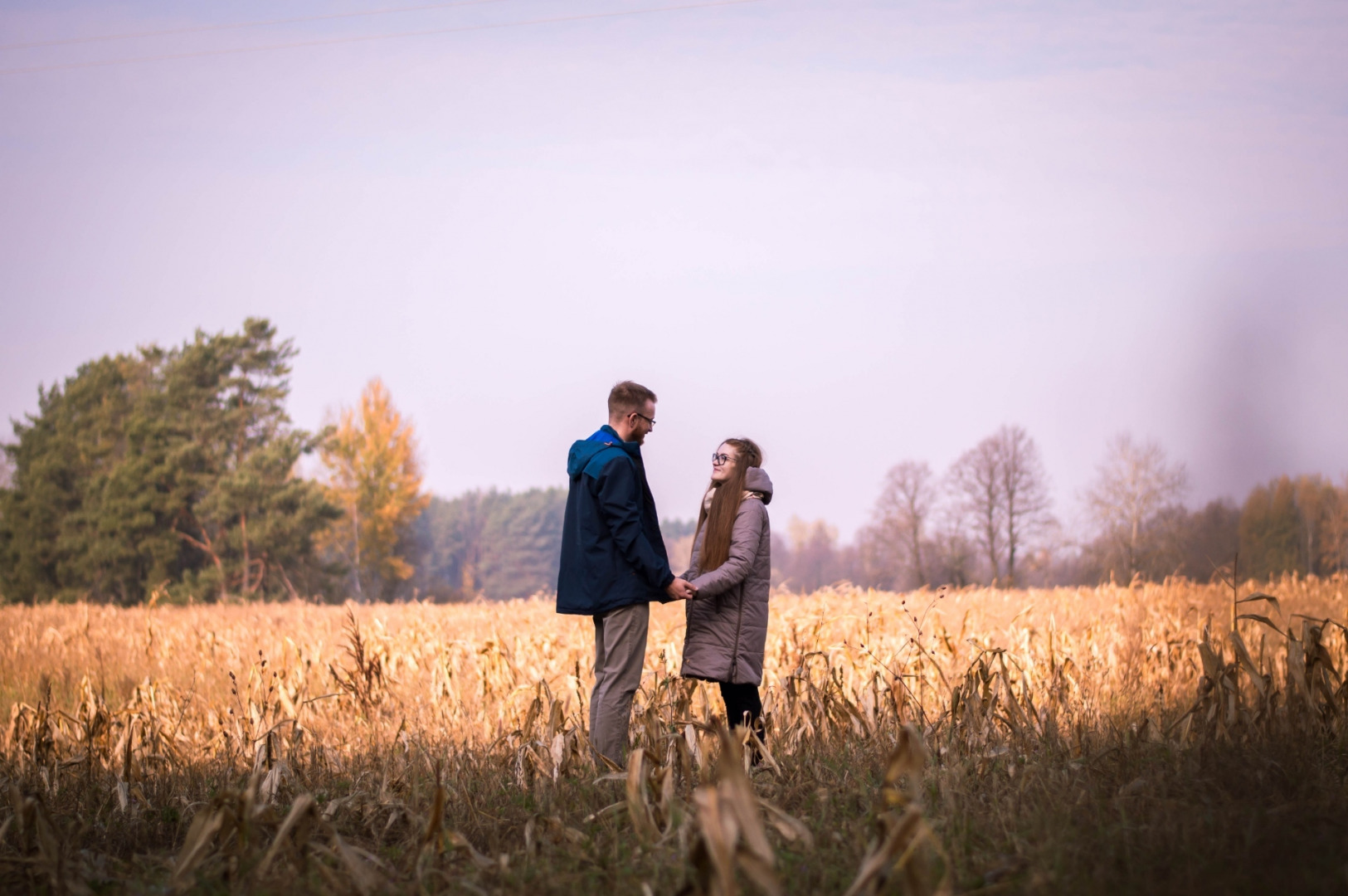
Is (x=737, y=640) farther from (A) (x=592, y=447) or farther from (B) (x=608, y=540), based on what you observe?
(A) (x=592, y=447)

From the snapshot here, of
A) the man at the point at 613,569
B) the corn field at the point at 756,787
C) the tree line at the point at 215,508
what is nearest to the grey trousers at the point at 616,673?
the man at the point at 613,569

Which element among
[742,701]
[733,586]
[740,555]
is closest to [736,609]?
[733,586]

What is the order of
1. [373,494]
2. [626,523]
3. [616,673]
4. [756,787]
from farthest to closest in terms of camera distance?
[373,494]
[616,673]
[626,523]
[756,787]

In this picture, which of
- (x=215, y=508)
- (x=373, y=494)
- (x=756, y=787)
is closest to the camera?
(x=756, y=787)

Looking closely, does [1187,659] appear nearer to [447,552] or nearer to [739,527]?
[739,527]

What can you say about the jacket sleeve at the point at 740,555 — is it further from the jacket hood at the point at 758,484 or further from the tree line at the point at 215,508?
the tree line at the point at 215,508

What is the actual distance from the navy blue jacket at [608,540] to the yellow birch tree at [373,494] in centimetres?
4849

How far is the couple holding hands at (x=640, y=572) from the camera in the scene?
5215mm

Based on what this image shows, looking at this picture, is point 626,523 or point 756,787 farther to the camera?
point 626,523

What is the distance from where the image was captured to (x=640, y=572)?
5.24 m

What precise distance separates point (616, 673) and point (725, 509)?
1079mm

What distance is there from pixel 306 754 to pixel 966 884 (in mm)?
4730

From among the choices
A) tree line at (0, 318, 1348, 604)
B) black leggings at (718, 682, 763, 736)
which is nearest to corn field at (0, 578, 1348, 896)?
black leggings at (718, 682, 763, 736)

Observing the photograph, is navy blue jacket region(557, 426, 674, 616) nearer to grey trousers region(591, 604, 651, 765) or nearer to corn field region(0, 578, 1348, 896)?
grey trousers region(591, 604, 651, 765)
